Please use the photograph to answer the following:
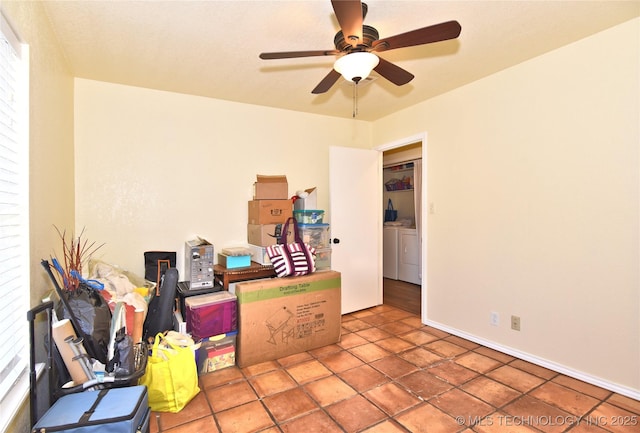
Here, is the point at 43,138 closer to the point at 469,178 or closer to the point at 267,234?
the point at 267,234

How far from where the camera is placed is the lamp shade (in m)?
1.77

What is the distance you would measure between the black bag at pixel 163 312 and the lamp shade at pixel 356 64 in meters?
1.86

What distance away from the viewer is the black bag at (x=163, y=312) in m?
2.40

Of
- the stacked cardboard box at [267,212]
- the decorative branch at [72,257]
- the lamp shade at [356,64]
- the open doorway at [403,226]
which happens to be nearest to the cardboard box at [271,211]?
the stacked cardboard box at [267,212]

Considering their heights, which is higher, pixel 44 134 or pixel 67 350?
pixel 44 134

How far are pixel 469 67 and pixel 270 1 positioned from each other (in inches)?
69.4

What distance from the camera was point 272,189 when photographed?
3262 mm

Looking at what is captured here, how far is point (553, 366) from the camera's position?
2479mm

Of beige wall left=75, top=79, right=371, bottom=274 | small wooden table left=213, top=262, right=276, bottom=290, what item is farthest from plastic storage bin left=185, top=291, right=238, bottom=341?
beige wall left=75, top=79, right=371, bottom=274

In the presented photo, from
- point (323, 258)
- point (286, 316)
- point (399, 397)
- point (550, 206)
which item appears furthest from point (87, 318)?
point (550, 206)

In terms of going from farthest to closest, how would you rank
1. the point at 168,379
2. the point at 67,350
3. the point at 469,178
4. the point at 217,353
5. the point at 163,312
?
the point at 469,178, the point at 217,353, the point at 163,312, the point at 168,379, the point at 67,350

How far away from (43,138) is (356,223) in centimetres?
298

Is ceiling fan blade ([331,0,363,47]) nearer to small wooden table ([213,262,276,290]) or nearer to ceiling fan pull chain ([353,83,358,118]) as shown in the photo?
ceiling fan pull chain ([353,83,358,118])

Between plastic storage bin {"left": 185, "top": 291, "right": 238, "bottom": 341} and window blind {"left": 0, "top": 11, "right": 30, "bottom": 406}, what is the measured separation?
108 cm
